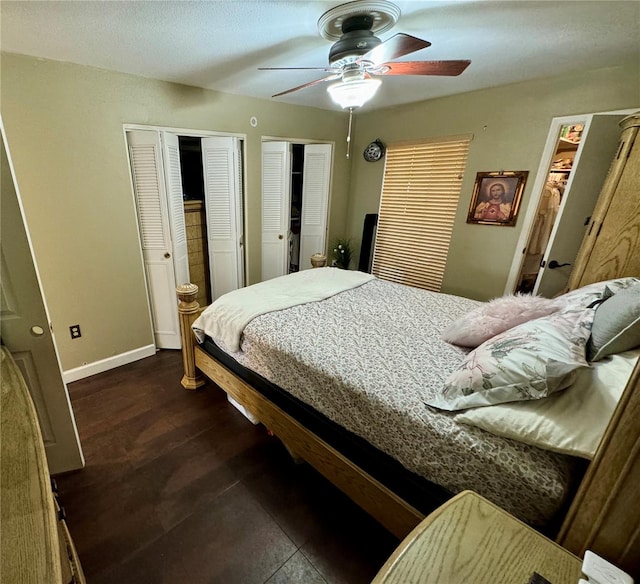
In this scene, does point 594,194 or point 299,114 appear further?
point 299,114

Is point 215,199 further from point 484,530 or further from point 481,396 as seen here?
point 484,530

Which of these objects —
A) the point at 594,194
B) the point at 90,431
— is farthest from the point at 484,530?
the point at 594,194

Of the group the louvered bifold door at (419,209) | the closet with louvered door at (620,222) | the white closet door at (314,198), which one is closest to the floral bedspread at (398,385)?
the closet with louvered door at (620,222)

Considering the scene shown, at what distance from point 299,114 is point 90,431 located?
3.44 metres

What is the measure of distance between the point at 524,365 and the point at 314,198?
313 centimetres

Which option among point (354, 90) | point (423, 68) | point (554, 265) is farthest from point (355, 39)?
point (554, 265)

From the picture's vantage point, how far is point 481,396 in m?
1.07

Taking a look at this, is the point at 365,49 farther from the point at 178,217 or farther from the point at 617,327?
the point at 178,217

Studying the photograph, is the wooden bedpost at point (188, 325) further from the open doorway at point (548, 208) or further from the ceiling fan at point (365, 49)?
the open doorway at point (548, 208)

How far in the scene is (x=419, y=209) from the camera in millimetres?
3311

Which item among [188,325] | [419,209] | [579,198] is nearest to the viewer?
[188,325]

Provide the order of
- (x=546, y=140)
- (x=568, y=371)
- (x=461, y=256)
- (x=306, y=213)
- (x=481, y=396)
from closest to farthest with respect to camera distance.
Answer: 1. (x=568, y=371)
2. (x=481, y=396)
3. (x=546, y=140)
4. (x=461, y=256)
5. (x=306, y=213)

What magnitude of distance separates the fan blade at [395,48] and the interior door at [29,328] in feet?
5.61

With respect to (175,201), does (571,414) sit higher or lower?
lower
